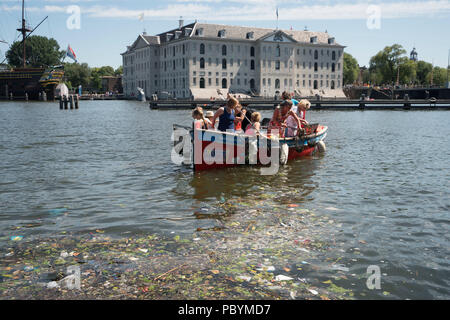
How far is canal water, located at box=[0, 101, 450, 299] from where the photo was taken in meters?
6.47

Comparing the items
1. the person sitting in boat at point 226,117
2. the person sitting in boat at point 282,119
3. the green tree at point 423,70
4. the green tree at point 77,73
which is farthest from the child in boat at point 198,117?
the green tree at point 423,70

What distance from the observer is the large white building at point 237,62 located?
105 m

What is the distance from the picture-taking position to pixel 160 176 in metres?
13.3

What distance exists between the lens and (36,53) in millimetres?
132000

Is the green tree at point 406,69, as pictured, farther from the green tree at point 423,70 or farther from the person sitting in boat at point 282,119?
the person sitting in boat at point 282,119

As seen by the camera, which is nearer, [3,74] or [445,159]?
[445,159]

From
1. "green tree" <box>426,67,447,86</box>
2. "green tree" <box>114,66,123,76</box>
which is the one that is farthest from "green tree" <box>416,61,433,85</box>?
"green tree" <box>114,66,123,76</box>

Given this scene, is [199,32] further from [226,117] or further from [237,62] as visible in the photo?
[226,117]

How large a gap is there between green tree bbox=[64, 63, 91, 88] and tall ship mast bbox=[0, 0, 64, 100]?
3360cm

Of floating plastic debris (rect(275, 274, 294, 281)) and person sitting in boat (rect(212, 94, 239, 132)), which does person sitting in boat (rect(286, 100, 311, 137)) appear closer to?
person sitting in boat (rect(212, 94, 239, 132))

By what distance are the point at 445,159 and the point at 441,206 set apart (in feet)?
29.0

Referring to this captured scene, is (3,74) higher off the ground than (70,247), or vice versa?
(3,74)
